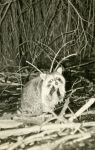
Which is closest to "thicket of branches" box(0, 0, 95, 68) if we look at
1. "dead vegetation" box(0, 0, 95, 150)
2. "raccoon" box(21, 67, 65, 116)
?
"dead vegetation" box(0, 0, 95, 150)

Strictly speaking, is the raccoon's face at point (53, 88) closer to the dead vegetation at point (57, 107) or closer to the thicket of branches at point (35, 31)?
the dead vegetation at point (57, 107)

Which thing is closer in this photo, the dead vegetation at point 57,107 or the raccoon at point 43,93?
the dead vegetation at point 57,107

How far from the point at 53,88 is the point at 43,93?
154 millimetres

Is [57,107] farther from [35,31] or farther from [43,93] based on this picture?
[35,31]

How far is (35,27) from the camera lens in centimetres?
740

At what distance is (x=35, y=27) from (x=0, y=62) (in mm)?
1078

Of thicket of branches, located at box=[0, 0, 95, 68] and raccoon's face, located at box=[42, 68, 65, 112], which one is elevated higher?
thicket of branches, located at box=[0, 0, 95, 68]

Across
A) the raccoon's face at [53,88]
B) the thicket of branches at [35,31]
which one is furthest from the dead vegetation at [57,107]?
the raccoon's face at [53,88]

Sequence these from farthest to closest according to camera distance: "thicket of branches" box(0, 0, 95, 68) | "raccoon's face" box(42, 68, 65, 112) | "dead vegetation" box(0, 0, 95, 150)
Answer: "thicket of branches" box(0, 0, 95, 68) < "raccoon's face" box(42, 68, 65, 112) < "dead vegetation" box(0, 0, 95, 150)

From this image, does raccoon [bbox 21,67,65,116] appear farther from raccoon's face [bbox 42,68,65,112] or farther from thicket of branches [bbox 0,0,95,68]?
thicket of branches [bbox 0,0,95,68]

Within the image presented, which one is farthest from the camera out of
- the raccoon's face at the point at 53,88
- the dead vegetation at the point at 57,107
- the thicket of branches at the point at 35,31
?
the thicket of branches at the point at 35,31

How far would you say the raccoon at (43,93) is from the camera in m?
4.52

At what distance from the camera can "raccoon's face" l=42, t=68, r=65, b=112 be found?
14.8 ft

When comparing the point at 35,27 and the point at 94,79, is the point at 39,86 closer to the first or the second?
the point at 94,79
